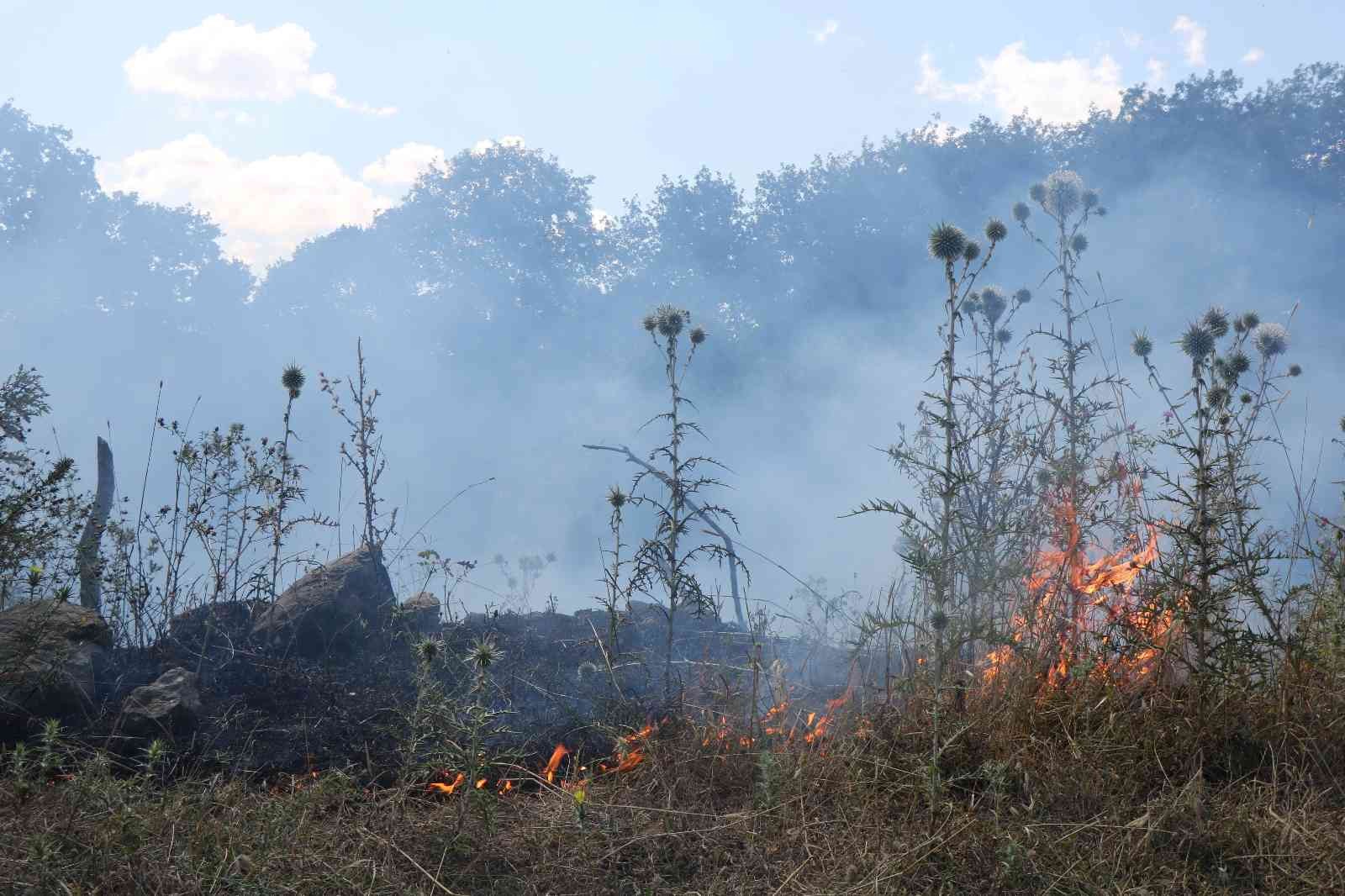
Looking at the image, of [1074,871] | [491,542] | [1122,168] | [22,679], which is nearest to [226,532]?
→ [22,679]

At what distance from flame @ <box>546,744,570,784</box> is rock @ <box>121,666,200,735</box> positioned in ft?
5.01

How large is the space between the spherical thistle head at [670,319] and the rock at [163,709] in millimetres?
2574

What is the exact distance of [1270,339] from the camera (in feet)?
17.5

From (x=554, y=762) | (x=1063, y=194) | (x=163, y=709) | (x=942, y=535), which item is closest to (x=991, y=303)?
(x=1063, y=194)

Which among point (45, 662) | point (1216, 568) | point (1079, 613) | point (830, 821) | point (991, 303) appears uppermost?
point (991, 303)

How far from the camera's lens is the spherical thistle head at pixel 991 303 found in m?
6.48

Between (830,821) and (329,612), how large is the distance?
11.0 ft

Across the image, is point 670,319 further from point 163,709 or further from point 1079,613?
point 163,709

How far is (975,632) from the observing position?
2.93 meters

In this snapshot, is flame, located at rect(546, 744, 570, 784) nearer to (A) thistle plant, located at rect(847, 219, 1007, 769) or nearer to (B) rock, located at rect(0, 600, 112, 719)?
(A) thistle plant, located at rect(847, 219, 1007, 769)

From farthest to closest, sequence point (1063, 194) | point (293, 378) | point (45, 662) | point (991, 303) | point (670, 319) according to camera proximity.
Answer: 1. point (1063, 194)
2. point (991, 303)
3. point (293, 378)
4. point (670, 319)
5. point (45, 662)

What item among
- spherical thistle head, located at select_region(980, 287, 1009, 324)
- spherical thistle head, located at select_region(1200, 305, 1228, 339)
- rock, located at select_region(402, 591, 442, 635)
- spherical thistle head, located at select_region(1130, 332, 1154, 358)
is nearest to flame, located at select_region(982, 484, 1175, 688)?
spherical thistle head, located at select_region(1200, 305, 1228, 339)

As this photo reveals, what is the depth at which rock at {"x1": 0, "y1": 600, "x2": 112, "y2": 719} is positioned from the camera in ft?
12.7

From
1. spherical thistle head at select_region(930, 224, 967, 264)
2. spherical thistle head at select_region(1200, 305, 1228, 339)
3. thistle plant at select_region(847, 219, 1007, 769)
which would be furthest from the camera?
spherical thistle head at select_region(1200, 305, 1228, 339)
